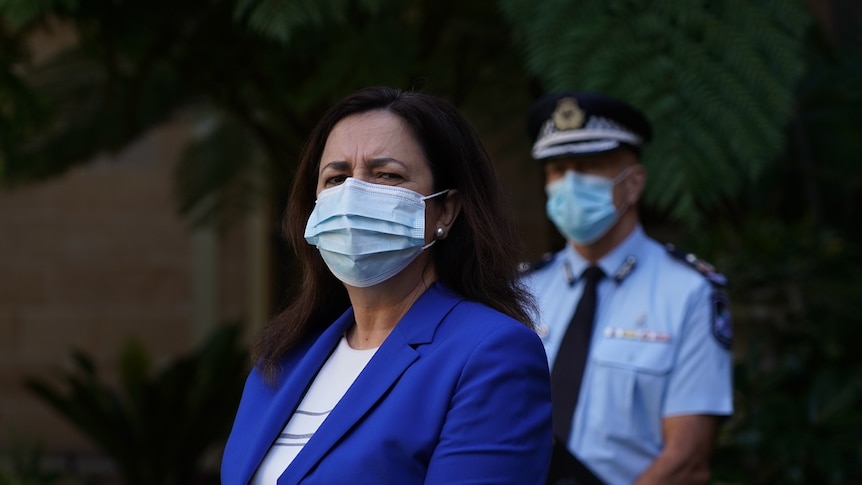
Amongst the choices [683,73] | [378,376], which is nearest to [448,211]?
[378,376]

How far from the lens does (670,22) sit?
3.29m

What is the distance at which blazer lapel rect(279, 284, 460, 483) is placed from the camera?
1.84 metres

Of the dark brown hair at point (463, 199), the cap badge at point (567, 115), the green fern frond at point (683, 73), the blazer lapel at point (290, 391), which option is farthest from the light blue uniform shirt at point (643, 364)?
the blazer lapel at point (290, 391)

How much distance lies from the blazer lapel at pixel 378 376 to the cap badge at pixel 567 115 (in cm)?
124

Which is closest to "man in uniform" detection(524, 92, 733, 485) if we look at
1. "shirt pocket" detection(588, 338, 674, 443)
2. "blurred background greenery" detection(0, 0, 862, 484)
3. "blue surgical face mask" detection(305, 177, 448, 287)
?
"shirt pocket" detection(588, 338, 674, 443)

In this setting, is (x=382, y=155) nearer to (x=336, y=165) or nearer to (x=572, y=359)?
(x=336, y=165)

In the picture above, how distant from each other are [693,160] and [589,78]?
1.19ft

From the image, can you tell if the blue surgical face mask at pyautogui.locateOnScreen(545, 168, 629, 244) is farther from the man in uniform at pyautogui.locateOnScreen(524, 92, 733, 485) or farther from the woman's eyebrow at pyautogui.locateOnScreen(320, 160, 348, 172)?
the woman's eyebrow at pyautogui.locateOnScreen(320, 160, 348, 172)

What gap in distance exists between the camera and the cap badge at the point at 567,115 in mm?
3109

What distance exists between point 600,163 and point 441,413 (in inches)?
60.3

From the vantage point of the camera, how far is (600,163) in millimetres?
3158

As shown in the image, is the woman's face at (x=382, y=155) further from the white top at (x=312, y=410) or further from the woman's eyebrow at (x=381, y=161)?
the white top at (x=312, y=410)

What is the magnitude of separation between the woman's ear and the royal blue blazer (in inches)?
6.2

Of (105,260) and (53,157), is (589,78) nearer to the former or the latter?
(53,157)
